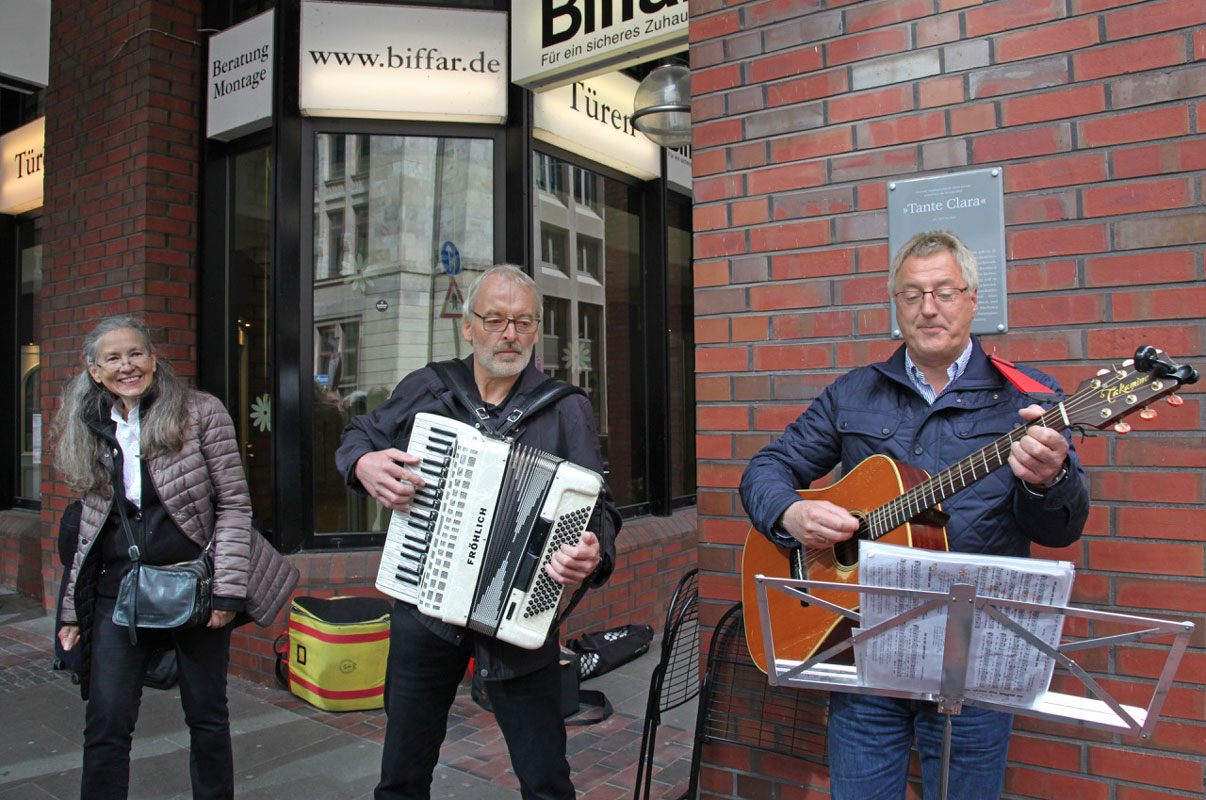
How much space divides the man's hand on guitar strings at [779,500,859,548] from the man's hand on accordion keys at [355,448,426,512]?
0.98 metres

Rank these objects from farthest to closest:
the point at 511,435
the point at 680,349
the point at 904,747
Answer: the point at 680,349 < the point at 511,435 < the point at 904,747

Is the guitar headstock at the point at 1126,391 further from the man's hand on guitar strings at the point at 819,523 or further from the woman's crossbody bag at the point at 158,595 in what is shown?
the woman's crossbody bag at the point at 158,595

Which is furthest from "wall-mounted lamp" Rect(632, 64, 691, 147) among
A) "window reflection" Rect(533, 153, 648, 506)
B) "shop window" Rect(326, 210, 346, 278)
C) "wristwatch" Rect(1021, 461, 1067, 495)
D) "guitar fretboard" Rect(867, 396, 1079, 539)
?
"wristwatch" Rect(1021, 461, 1067, 495)

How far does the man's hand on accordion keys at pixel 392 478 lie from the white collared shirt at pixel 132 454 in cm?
104

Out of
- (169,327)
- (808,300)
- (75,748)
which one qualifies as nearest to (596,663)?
(75,748)

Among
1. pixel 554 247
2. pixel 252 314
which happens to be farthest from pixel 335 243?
pixel 554 247

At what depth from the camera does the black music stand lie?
1.50 m

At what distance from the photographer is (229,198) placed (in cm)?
543

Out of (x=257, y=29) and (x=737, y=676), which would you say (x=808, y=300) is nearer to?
(x=737, y=676)

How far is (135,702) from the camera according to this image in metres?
2.78

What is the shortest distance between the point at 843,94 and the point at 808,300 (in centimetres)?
66

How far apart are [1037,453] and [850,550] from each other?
1.90ft

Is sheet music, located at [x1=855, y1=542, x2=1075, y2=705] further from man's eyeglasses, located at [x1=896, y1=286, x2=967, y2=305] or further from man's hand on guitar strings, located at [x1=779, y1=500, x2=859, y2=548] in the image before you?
man's eyeglasses, located at [x1=896, y1=286, x2=967, y2=305]

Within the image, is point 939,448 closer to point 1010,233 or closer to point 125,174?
point 1010,233
